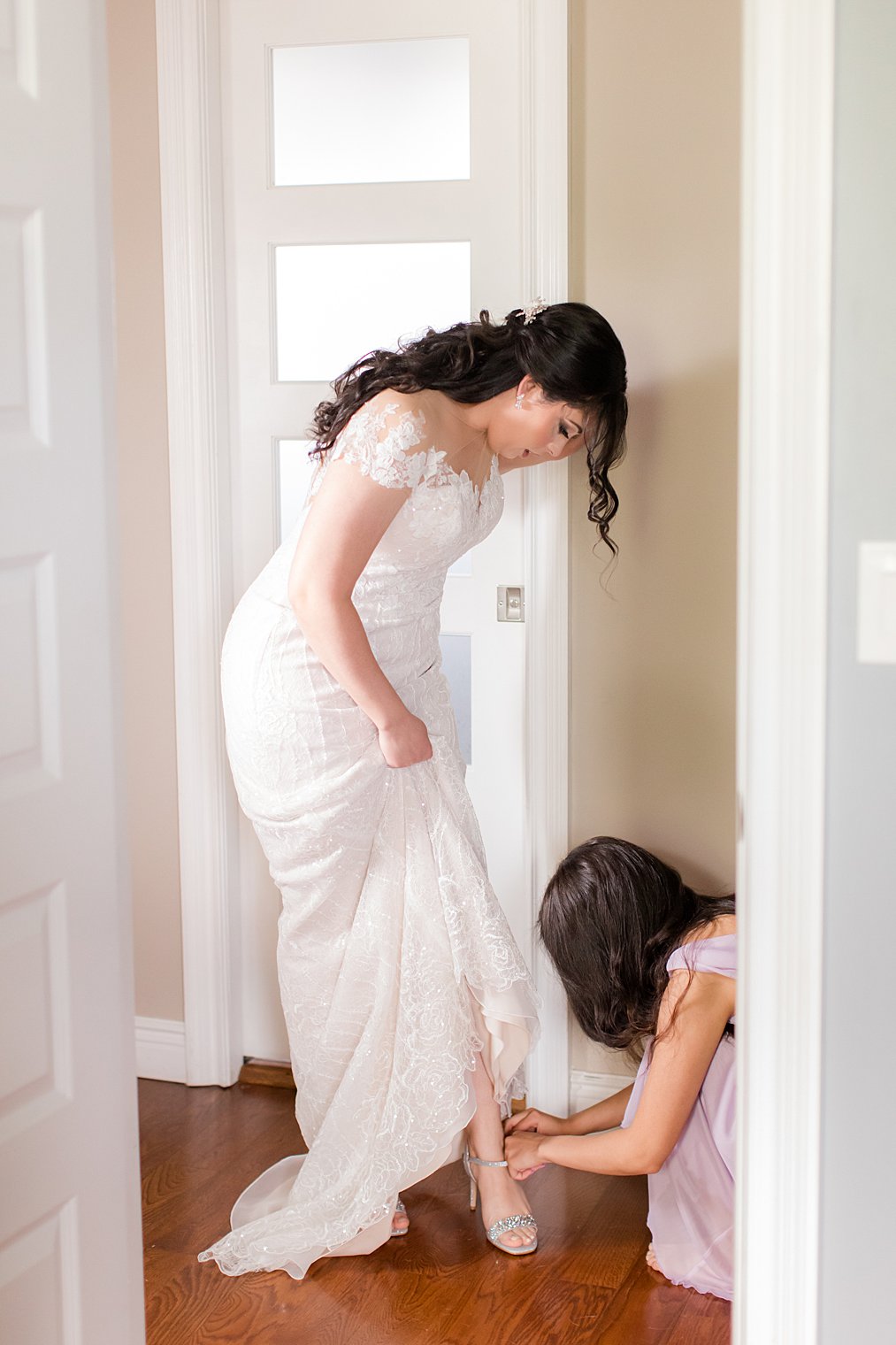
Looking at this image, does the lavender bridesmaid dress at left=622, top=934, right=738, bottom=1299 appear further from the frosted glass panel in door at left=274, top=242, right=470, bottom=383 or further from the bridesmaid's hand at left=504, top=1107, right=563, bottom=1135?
the frosted glass panel in door at left=274, top=242, right=470, bottom=383

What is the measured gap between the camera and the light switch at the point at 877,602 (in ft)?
3.91

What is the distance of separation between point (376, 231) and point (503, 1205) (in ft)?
6.05

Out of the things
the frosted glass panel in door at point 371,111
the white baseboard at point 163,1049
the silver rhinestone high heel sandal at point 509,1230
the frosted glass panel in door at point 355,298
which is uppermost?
the frosted glass panel in door at point 371,111

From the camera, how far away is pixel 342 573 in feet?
6.69

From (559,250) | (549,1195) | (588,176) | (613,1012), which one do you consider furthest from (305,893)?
(588,176)

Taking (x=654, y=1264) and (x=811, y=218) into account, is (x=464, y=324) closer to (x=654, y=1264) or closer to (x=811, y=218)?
(x=811, y=218)

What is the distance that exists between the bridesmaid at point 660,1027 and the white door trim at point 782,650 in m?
0.71

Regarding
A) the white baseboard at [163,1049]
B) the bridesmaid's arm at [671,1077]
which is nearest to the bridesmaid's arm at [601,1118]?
the bridesmaid's arm at [671,1077]

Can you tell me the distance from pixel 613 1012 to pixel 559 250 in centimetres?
139

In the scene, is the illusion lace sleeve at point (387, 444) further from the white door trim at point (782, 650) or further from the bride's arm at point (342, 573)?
the white door trim at point (782, 650)

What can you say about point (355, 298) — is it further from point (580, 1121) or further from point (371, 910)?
point (580, 1121)

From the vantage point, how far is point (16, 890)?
137 centimetres

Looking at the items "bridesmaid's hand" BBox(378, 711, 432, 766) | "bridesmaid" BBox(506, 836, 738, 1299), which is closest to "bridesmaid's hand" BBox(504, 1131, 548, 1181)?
"bridesmaid" BBox(506, 836, 738, 1299)

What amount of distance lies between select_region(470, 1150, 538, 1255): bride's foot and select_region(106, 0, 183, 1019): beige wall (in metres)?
0.89
